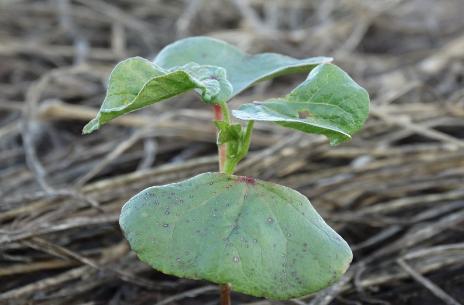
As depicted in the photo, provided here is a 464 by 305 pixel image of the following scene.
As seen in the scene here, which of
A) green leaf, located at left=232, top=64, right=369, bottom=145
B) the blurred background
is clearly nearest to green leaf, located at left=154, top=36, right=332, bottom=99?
green leaf, located at left=232, top=64, right=369, bottom=145

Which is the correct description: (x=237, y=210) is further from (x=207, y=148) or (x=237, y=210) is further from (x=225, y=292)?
(x=207, y=148)

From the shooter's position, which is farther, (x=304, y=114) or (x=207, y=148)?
(x=207, y=148)

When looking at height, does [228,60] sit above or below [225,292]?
above

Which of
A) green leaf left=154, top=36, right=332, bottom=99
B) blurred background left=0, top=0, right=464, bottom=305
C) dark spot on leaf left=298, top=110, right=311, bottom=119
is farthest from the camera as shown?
blurred background left=0, top=0, right=464, bottom=305

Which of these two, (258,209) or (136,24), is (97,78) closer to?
(136,24)

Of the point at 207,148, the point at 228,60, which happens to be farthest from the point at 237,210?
the point at 207,148

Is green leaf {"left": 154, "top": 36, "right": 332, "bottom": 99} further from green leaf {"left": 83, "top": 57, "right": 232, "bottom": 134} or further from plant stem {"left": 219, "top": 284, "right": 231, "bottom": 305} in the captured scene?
plant stem {"left": 219, "top": 284, "right": 231, "bottom": 305}
